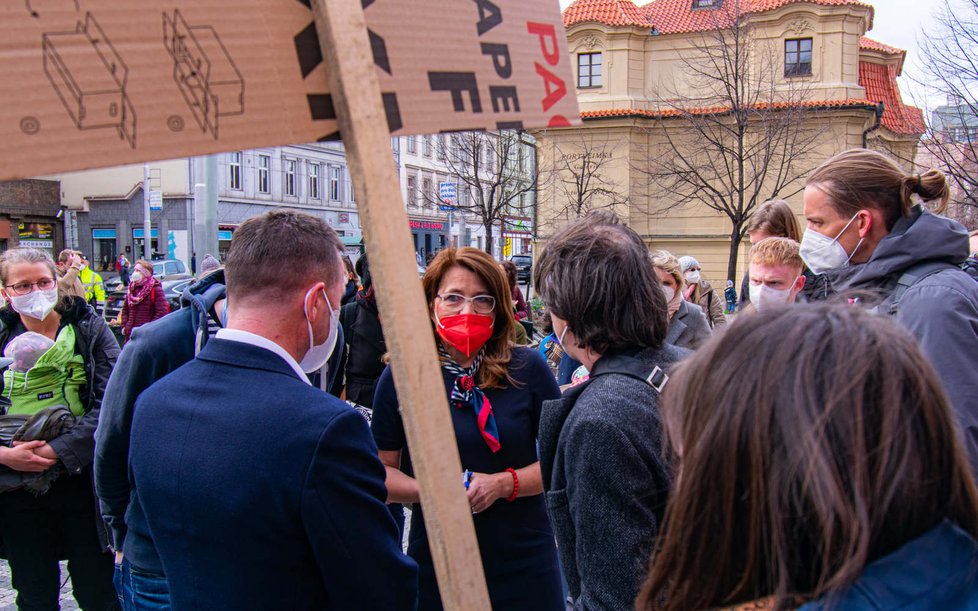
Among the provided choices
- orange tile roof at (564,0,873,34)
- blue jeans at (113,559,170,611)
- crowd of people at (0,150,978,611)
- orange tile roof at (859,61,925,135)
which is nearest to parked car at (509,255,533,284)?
orange tile roof at (564,0,873,34)

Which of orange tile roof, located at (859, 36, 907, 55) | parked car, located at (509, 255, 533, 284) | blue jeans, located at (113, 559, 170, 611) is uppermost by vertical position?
orange tile roof, located at (859, 36, 907, 55)

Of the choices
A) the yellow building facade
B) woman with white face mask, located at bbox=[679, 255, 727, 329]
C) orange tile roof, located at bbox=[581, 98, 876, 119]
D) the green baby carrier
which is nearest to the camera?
the green baby carrier

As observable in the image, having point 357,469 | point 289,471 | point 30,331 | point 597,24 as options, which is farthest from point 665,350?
point 597,24

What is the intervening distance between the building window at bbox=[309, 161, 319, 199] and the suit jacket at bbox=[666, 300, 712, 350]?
42.3 meters

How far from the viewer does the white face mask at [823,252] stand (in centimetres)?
311

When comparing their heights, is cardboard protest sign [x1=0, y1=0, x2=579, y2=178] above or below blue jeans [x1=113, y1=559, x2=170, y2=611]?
above

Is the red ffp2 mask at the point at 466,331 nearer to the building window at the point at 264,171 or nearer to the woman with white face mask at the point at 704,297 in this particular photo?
the woman with white face mask at the point at 704,297

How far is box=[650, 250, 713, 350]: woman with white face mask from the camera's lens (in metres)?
4.77

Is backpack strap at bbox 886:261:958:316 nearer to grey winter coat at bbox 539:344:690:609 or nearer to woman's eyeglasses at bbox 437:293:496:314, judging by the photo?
grey winter coat at bbox 539:344:690:609

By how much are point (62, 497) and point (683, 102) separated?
26.7 m

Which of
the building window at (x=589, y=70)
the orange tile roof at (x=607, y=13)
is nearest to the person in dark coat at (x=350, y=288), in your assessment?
the building window at (x=589, y=70)

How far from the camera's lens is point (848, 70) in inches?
1078

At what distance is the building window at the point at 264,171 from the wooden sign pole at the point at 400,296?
43092 mm

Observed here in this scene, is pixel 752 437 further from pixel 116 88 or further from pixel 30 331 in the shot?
pixel 30 331
